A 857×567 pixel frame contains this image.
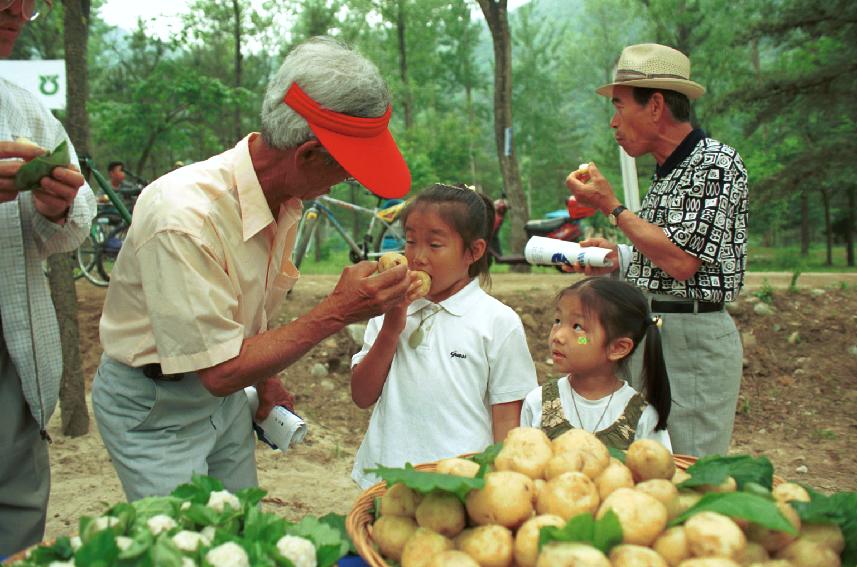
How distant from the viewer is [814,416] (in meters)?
6.70

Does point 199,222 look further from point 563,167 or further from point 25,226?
point 563,167

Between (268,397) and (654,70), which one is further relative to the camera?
(654,70)

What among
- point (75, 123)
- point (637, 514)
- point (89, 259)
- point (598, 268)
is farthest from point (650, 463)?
point (89, 259)

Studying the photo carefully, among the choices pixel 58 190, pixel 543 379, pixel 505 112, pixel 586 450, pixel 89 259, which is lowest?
pixel 543 379

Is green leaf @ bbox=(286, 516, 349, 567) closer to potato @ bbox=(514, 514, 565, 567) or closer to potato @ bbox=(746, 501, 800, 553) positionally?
potato @ bbox=(514, 514, 565, 567)

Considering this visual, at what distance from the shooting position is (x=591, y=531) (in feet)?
4.59

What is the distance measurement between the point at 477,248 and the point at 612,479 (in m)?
1.31

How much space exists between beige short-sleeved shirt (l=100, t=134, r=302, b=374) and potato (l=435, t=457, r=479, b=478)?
70cm

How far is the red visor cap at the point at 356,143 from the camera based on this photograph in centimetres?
207

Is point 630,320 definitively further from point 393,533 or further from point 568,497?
point 393,533

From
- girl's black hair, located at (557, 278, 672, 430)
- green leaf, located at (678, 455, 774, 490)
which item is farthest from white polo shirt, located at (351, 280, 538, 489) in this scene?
green leaf, located at (678, 455, 774, 490)

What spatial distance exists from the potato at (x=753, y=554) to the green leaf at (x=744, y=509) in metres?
0.05

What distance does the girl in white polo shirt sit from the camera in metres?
2.58

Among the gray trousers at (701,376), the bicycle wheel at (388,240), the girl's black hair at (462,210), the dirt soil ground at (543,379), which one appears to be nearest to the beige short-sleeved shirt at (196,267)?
the girl's black hair at (462,210)
